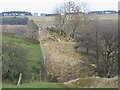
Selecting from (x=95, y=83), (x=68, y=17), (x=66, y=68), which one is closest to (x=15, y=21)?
(x=68, y=17)

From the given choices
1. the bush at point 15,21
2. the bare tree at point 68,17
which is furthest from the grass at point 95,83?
the bare tree at point 68,17

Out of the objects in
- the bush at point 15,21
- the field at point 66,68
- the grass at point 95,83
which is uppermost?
the bush at point 15,21

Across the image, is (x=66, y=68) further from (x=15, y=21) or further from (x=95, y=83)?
(x=15, y=21)

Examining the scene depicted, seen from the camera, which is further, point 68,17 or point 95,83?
point 68,17

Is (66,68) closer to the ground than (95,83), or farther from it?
closer to the ground

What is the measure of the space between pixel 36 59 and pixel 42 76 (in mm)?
3549

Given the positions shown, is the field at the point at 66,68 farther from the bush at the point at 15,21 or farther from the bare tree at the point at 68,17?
the bare tree at the point at 68,17

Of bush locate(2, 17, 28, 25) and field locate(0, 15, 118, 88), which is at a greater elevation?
bush locate(2, 17, 28, 25)

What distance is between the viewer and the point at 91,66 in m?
24.3

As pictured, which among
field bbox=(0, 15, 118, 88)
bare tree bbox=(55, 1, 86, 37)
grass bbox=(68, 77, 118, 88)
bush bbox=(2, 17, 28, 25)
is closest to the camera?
grass bbox=(68, 77, 118, 88)

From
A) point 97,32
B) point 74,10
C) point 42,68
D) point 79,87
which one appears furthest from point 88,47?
point 74,10

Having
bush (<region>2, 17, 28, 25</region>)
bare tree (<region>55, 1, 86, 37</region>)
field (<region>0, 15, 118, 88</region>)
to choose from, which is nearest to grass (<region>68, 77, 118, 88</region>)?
field (<region>0, 15, 118, 88</region>)

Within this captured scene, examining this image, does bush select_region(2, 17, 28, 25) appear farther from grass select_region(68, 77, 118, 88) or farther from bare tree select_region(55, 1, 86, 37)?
grass select_region(68, 77, 118, 88)

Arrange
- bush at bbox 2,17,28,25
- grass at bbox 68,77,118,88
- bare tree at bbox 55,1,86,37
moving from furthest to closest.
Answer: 1. bare tree at bbox 55,1,86,37
2. bush at bbox 2,17,28,25
3. grass at bbox 68,77,118,88
